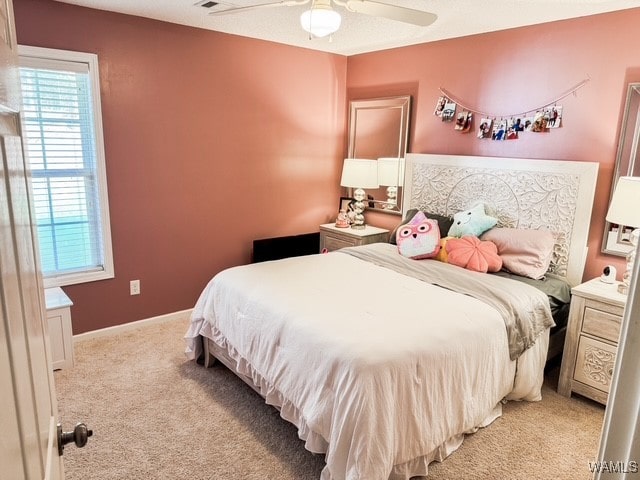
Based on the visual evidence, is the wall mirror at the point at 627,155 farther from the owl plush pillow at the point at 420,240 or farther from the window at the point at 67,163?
the window at the point at 67,163

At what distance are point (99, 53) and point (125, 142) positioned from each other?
65 centimetres

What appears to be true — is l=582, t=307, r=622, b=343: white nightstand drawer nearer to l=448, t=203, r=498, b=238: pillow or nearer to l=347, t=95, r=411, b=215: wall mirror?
l=448, t=203, r=498, b=238: pillow

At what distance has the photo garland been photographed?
320cm

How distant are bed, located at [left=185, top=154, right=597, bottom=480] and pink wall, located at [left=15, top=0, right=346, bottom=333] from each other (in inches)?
39.7

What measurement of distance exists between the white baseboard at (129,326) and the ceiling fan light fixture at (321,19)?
8.97 ft

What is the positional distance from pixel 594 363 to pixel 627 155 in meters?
1.35

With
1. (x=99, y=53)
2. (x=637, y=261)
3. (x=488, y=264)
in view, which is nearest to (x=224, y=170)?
(x=99, y=53)

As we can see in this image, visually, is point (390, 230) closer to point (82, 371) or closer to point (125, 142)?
point (125, 142)

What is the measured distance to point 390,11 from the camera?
2312 mm

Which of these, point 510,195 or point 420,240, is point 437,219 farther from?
point 510,195

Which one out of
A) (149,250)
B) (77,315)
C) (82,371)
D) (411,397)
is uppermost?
(149,250)

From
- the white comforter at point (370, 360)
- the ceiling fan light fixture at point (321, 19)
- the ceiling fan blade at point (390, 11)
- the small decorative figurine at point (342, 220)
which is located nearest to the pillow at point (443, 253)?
the white comforter at point (370, 360)

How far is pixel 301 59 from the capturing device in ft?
14.2

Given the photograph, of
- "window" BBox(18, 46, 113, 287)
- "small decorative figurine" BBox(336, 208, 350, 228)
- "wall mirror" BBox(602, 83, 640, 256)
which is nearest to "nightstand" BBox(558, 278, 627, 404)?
"wall mirror" BBox(602, 83, 640, 256)
